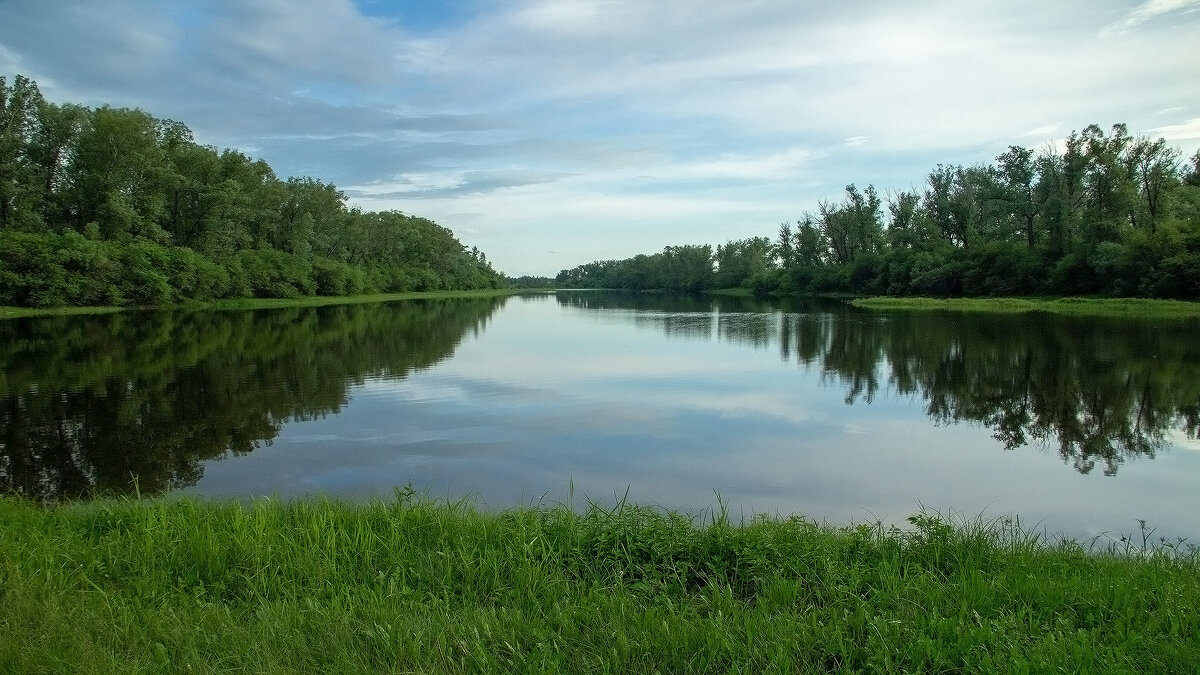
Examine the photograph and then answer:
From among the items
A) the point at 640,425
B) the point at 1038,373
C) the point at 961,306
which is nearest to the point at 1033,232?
the point at 961,306

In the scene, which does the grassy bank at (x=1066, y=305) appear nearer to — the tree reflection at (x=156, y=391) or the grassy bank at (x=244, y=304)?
the tree reflection at (x=156, y=391)

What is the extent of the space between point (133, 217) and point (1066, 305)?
66503 millimetres

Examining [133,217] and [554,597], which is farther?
[133,217]

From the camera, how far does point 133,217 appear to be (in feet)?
163

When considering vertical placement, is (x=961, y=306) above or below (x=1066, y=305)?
below

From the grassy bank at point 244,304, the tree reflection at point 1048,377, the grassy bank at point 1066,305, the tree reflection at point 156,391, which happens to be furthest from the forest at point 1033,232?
the grassy bank at point 244,304

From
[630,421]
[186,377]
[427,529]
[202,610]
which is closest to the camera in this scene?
[202,610]

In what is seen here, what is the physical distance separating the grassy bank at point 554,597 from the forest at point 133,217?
142 ft

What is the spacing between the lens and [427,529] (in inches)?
240

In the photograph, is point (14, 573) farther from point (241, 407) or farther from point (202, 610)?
point (241, 407)

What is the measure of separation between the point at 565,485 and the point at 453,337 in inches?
936

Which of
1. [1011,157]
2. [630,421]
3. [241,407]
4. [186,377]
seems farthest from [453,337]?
[1011,157]

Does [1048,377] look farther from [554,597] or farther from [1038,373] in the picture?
[554,597]

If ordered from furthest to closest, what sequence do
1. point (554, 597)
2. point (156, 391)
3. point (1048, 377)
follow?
point (1048, 377), point (156, 391), point (554, 597)
